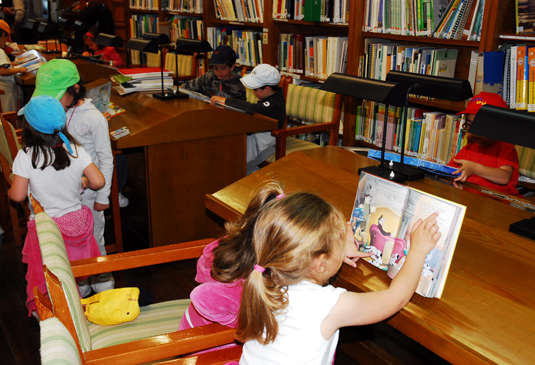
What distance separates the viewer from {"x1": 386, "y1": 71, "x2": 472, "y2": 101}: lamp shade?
1565 millimetres

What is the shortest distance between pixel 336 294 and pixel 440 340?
244mm

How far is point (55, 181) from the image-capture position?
1952 mm

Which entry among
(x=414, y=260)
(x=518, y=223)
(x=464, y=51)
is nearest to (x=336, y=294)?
(x=414, y=260)

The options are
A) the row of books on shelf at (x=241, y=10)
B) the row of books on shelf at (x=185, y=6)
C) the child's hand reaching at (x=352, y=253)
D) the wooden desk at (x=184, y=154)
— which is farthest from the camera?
the row of books on shelf at (x=185, y=6)

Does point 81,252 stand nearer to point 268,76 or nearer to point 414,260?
point 414,260

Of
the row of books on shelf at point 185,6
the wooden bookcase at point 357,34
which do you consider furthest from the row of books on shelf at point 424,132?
the row of books on shelf at point 185,6

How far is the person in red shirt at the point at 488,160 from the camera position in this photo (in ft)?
6.26

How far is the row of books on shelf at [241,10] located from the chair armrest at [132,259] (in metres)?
3.03

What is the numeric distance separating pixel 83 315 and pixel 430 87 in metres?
1.30

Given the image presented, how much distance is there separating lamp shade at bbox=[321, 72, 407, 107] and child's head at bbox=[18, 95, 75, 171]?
3.54ft

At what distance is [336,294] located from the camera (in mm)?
1066

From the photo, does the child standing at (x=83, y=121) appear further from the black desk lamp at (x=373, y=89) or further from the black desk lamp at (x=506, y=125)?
the black desk lamp at (x=506, y=125)

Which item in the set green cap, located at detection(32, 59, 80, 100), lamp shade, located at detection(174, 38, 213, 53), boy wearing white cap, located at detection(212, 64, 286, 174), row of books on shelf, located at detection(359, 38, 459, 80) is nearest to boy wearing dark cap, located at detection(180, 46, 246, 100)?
lamp shade, located at detection(174, 38, 213, 53)

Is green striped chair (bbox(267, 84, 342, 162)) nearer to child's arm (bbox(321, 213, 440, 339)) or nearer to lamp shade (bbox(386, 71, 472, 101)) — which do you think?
lamp shade (bbox(386, 71, 472, 101))
